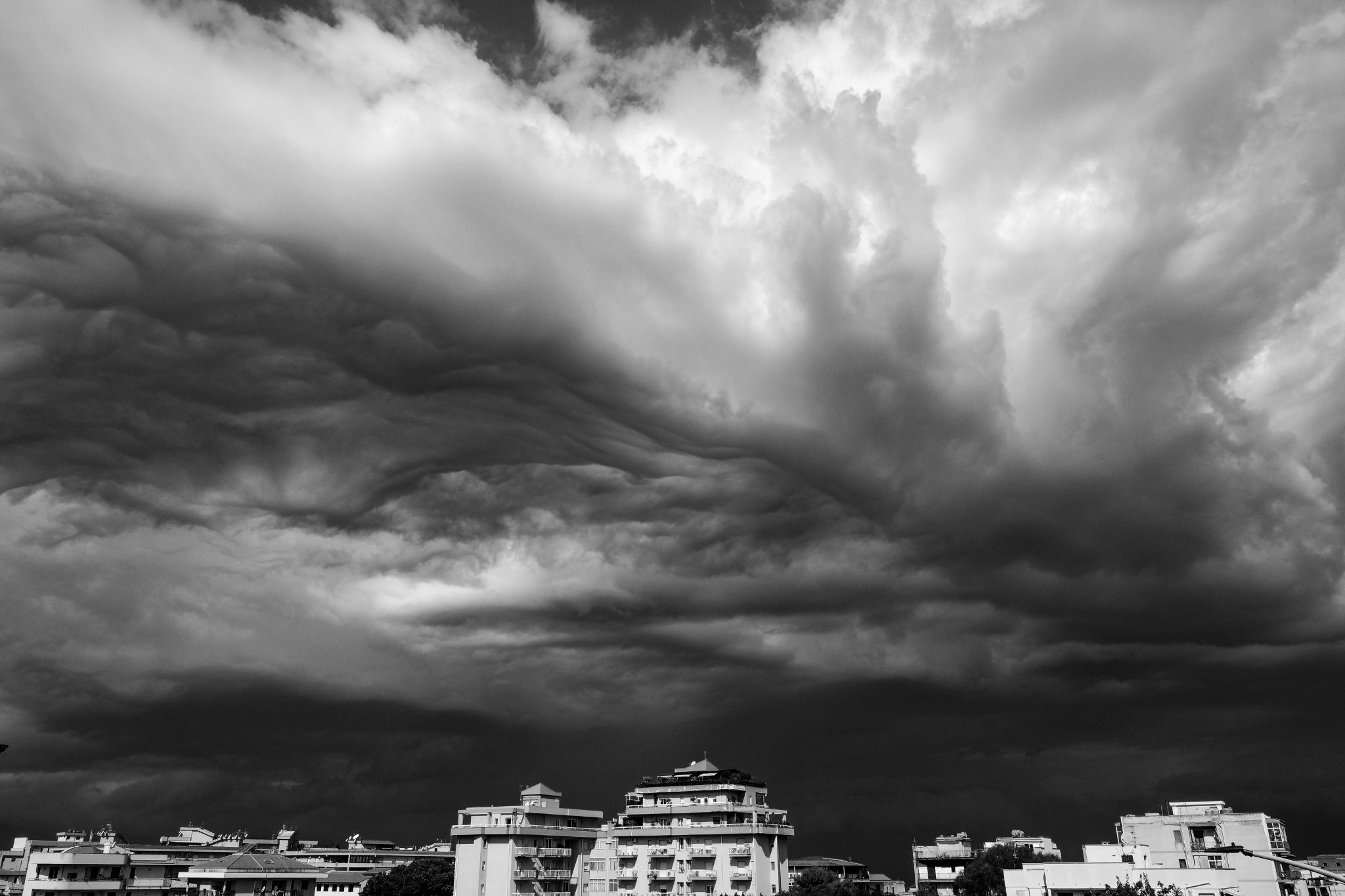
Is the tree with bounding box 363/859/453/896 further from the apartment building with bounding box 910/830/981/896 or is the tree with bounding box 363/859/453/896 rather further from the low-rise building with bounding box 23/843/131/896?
the apartment building with bounding box 910/830/981/896

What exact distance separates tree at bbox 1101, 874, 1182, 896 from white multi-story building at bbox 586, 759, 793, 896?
49.4 meters

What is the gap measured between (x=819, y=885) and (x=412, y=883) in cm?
6913

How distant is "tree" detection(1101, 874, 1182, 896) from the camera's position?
118 m

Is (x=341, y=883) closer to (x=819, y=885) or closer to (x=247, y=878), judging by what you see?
(x=247, y=878)

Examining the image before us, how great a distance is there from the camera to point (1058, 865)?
132875 mm

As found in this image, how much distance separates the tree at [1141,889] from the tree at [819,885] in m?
37.2

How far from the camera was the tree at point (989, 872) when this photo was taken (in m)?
170

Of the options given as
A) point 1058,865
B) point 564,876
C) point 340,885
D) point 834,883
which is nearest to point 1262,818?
point 1058,865

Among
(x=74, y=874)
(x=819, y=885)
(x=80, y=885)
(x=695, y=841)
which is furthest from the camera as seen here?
(x=695, y=841)

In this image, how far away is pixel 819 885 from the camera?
15200cm

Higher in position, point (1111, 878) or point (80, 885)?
point (80, 885)

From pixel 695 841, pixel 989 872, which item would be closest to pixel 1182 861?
pixel 989 872

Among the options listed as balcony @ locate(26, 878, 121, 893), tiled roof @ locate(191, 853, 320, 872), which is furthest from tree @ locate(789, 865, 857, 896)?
balcony @ locate(26, 878, 121, 893)

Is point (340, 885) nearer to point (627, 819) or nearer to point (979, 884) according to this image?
point (627, 819)
